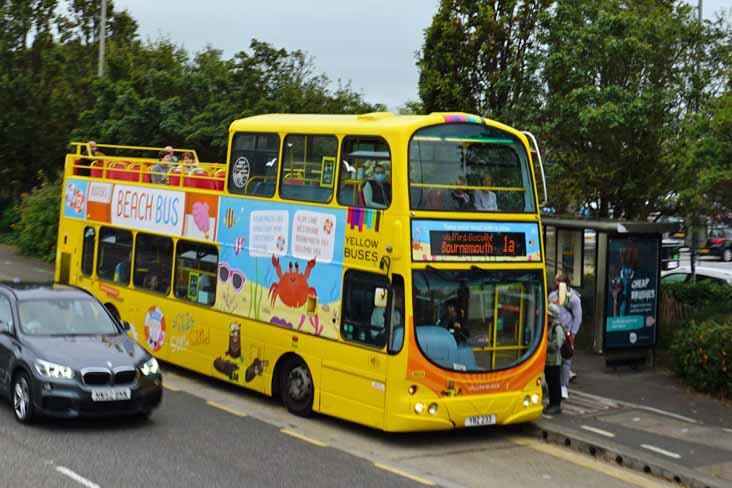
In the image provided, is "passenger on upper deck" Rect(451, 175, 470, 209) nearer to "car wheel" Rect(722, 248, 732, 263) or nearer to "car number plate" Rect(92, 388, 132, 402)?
"car number plate" Rect(92, 388, 132, 402)

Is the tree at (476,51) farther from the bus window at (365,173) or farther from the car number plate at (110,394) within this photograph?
the car number plate at (110,394)

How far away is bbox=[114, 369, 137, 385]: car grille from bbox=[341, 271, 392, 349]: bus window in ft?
8.55

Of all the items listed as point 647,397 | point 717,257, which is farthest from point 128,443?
point 717,257

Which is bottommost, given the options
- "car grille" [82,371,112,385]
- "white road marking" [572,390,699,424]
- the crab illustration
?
"white road marking" [572,390,699,424]

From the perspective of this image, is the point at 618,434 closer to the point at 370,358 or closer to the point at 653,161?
the point at 370,358

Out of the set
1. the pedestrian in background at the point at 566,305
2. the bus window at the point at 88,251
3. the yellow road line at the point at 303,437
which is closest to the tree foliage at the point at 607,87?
the pedestrian in background at the point at 566,305

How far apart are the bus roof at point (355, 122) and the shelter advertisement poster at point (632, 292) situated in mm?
4918

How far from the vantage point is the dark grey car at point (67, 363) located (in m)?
11.8

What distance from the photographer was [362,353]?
40.8ft

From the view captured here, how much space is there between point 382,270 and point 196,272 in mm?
4638

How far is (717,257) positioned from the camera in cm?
4497

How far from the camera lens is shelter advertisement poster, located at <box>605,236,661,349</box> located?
55.8 feet

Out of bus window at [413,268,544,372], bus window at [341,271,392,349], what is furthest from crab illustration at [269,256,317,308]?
bus window at [413,268,544,372]

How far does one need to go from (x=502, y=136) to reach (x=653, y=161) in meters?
7.31
